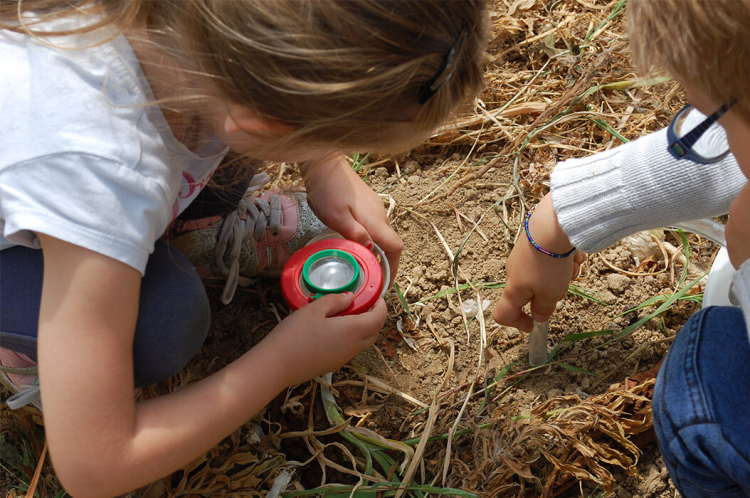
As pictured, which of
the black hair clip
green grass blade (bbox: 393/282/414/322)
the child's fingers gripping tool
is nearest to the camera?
the black hair clip

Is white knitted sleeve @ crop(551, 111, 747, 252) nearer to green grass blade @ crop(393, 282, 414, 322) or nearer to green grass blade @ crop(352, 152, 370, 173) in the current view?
green grass blade @ crop(393, 282, 414, 322)

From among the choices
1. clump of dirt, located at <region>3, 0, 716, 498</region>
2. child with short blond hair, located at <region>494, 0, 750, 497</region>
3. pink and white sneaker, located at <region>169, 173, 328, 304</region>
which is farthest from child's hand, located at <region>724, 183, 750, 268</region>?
pink and white sneaker, located at <region>169, 173, 328, 304</region>

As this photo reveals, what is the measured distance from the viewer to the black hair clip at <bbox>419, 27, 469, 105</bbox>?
0.85 meters

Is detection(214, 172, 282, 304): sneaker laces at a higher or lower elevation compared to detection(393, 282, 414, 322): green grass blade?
higher

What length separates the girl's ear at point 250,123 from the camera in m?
0.88

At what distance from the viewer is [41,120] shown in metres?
0.89

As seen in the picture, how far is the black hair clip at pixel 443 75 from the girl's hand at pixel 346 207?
0.56m

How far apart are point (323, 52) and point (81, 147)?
356mm

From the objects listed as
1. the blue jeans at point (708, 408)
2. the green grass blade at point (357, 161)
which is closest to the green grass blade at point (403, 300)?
the green grass blade at point (357, 161)

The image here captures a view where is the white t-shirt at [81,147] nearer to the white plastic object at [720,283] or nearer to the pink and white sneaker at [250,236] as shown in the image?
the pink and white sneaker at [250,236]

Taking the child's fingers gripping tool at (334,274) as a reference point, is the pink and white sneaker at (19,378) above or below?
below

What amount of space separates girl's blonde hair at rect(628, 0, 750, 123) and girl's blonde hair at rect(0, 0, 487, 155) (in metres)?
0.22

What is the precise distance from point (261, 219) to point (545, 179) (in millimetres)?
718

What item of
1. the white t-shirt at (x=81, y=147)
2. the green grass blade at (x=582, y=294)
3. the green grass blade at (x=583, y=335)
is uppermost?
the white t-shirt at (x=81, y=147)
